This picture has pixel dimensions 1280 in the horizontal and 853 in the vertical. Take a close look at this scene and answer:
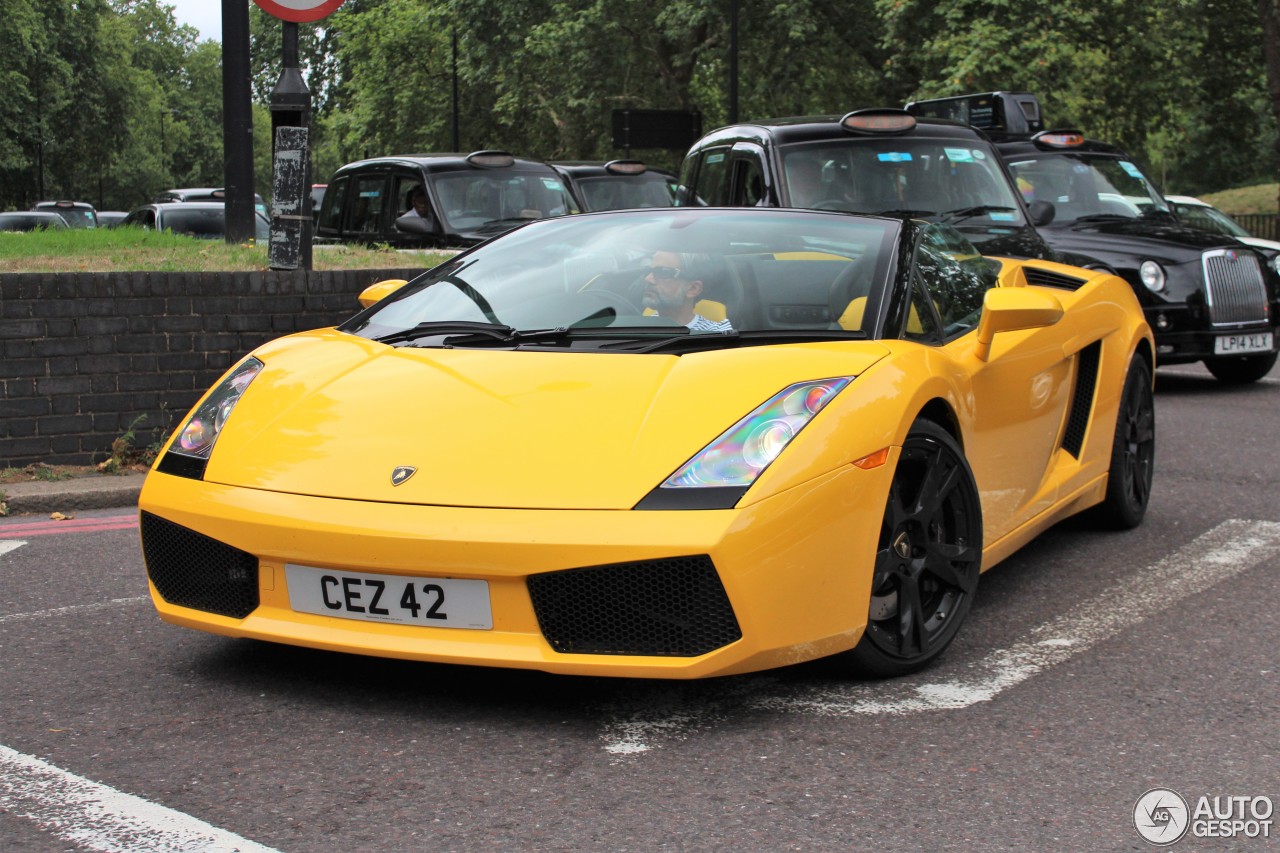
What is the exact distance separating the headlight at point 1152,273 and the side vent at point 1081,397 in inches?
225

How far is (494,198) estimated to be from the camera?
13.2 m

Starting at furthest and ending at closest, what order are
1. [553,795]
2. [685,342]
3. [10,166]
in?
[10,166] → [685,342] → [553,795]

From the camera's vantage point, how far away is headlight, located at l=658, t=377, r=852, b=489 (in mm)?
3676

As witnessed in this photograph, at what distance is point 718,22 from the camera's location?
37938 mm

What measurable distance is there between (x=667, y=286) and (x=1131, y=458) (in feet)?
8.31

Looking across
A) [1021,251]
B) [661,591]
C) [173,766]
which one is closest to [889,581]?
[661,591]

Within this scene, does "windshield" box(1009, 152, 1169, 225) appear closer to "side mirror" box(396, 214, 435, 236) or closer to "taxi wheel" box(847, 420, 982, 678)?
"side mirror" box(396, 214, 435, 236)

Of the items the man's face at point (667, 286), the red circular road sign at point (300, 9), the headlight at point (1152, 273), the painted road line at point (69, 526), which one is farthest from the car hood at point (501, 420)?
the headlight at point (1152, 273)

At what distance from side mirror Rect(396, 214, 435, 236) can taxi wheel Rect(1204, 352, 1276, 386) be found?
236 inches

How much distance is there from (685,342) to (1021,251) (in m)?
5.03

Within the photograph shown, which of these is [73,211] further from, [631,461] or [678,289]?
[631,461]

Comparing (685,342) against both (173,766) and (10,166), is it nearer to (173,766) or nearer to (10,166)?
(173,766)

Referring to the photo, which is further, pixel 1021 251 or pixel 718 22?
pixel 718 22

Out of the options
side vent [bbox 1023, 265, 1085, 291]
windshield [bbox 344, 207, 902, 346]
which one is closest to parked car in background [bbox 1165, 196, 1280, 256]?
side vent [bbox 1023, 265, 1085, 291]
